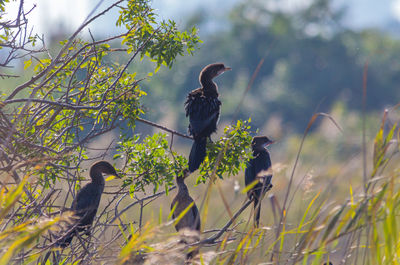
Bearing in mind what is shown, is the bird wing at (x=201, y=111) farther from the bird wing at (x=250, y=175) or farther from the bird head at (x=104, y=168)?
the bird head at (x=104, y=168)

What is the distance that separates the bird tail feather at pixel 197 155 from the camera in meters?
4.79

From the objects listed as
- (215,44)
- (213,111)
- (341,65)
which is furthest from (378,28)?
(213,111)

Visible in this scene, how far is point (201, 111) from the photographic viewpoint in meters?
5.80

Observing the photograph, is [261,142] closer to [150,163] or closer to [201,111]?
[201,111]

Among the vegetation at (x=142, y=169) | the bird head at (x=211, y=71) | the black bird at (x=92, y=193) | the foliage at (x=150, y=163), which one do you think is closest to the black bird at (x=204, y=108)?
the bird head at (x=211, y=71)

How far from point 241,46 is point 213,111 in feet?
137

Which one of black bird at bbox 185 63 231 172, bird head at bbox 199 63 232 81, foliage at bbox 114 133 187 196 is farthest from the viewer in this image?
bird head at bbox 199 63 232 81

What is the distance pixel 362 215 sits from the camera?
125 inches

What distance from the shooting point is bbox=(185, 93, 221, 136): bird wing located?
5.64m

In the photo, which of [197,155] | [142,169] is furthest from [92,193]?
[197,155]

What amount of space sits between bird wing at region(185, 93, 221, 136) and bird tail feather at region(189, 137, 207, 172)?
1.69 ft

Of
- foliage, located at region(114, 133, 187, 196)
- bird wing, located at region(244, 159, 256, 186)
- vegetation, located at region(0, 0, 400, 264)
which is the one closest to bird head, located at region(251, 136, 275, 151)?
bird wing, located at region(244, 159, 256, 186)

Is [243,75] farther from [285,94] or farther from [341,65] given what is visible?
[341,65]

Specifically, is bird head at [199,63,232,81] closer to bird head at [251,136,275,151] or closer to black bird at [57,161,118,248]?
bird head at [251,136,275,151]
